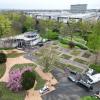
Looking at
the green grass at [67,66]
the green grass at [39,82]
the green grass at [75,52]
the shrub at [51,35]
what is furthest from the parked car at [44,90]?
the shrub at [51,35]

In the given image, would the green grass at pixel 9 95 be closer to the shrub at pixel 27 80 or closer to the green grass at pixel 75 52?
the shrub at pixel 27 80

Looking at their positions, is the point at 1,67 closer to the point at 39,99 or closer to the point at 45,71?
the point at 45,71

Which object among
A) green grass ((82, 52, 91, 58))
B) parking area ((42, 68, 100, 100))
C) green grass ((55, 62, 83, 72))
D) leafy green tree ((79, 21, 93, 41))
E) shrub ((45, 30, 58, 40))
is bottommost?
parking area ((42, 68, 100, 100))

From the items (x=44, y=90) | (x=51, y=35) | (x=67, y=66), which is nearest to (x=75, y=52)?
(x=67, y=66)

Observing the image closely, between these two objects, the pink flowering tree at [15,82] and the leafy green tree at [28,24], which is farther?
the leafy green tree at [28,24]

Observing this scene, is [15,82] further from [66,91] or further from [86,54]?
[86,54]

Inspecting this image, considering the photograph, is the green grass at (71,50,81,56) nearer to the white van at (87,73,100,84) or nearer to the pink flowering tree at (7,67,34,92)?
the white van at (87,73,100,84)

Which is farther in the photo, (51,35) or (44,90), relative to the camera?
(51,35)

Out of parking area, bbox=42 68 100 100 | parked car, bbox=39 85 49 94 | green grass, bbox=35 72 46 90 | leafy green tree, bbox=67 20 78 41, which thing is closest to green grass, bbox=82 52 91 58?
parking area, bbox=42 68 100 100
